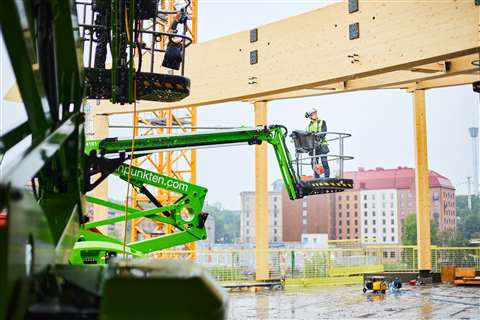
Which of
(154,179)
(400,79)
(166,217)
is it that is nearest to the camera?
(166,217)

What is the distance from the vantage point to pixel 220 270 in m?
16.6

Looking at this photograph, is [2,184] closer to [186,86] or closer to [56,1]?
[56,1]

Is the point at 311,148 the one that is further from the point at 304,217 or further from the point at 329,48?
the point at 304,217

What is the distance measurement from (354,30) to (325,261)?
28.5ft

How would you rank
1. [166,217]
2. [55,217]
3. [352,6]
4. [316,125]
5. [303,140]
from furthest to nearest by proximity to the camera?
[316,125]
[303,140]
[352,6]
[166,217]
[55,217]

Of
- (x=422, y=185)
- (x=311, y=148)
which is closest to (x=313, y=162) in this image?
(x=311, y=148)

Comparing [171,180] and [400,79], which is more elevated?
[400,79]

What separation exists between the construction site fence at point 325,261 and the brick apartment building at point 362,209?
31.0m

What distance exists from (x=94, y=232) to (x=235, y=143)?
2.61m

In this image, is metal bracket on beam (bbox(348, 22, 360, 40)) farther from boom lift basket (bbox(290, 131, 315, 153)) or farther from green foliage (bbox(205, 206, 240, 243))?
green foliage (bbox(205, 206, 240, 243))

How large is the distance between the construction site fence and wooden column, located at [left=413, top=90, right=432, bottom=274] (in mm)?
1177

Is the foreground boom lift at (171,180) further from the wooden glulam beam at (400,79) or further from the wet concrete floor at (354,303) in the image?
the wooden glulam beam at (400,79)

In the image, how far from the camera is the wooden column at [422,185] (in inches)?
647

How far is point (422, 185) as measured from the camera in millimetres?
16562
